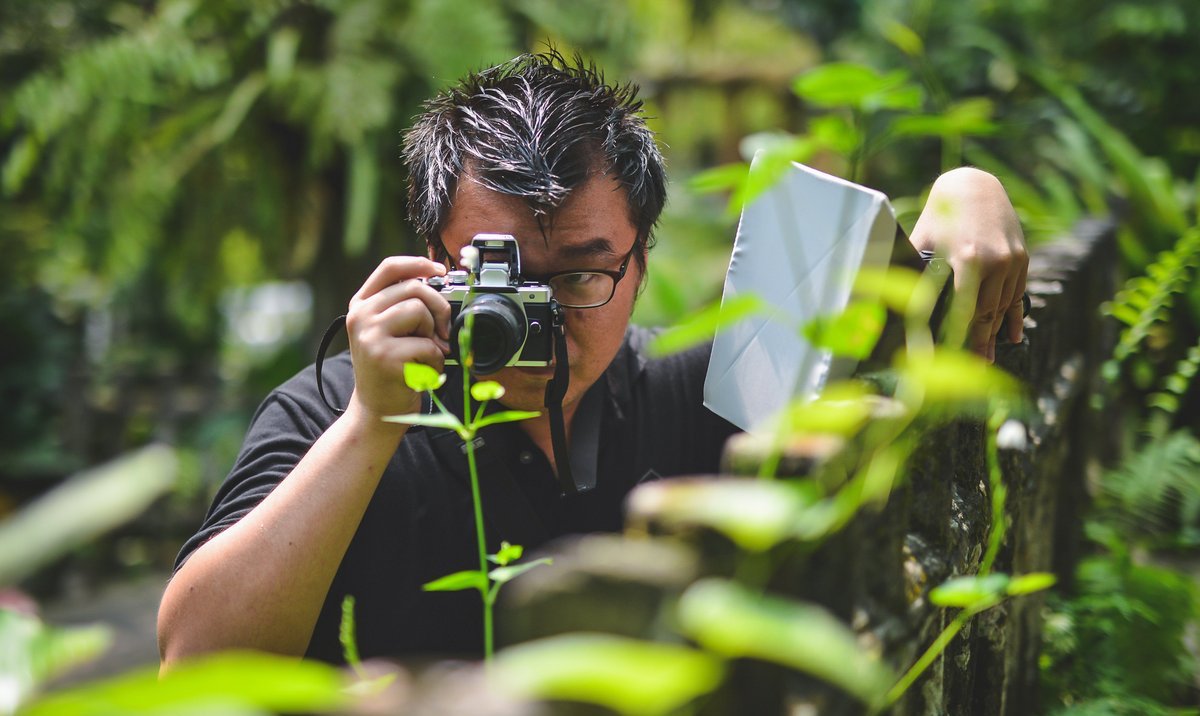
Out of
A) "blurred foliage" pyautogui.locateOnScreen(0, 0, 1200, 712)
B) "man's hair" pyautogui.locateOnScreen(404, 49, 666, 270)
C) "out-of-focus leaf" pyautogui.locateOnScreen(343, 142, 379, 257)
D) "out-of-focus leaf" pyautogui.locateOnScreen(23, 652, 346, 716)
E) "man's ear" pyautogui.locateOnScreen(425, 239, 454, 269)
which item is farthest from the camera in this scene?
"out-of-focus leaf" pyautogui.locateOnScreen(343, 142, 379, 257)

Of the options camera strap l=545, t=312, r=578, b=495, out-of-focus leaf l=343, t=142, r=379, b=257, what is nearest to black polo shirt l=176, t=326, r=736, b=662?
camera strap l=545, t=312, r=578, b=495

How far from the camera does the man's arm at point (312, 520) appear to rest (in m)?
1.14

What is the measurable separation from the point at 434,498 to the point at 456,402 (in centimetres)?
16

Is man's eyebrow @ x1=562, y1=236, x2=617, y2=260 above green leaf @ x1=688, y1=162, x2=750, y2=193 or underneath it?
underneath

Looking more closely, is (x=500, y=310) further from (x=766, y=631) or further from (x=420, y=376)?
(x=766, y=631)

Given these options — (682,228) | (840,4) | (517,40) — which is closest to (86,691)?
(517,40)

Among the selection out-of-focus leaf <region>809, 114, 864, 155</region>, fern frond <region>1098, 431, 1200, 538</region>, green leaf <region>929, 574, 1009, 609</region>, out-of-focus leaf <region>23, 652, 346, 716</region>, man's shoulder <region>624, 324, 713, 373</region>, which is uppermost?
out-of-focus leaf <region>809, 114, 864, 155</region>

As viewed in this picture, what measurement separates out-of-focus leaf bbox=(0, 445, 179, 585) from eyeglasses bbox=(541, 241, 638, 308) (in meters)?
0.98

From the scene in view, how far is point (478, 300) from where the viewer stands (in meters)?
1.18

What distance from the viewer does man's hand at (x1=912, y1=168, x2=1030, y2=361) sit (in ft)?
3.53

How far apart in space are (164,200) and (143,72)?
467 millimetres

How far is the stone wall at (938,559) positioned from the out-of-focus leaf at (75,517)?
185mm

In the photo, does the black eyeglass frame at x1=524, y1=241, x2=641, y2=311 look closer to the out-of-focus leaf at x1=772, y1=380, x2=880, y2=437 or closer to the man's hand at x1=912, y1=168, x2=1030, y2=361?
the man's hand at x1=912, y1=168, x2=1030, y2=361

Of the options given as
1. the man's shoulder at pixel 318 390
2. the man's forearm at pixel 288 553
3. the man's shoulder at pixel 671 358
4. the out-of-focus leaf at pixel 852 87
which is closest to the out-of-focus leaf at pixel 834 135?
the out-of-focus leaf at pixel 852 87
